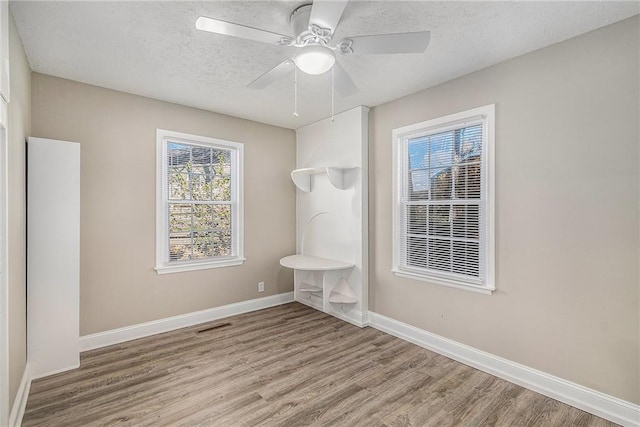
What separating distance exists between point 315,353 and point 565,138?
109 inches

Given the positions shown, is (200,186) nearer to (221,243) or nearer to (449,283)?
(221,243)

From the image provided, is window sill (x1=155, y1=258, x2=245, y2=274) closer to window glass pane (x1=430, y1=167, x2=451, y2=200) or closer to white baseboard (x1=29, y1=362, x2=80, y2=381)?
white baseboard (x1=29, y1=362, x2=80, y2=381)

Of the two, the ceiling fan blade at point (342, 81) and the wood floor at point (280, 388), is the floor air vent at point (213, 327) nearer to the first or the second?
the wood floor at point (280, 388)

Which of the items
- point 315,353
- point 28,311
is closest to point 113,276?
point 28,311

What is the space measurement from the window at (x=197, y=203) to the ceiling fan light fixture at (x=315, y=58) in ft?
7.54

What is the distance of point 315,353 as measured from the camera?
3.12m

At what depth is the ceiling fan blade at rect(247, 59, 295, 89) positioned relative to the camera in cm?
217

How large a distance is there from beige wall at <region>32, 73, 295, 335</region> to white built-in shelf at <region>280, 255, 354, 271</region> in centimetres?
69

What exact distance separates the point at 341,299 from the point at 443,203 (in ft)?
5.41

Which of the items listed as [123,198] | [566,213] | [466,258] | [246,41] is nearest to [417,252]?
[466,258]

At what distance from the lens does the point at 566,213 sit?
7.66 ft

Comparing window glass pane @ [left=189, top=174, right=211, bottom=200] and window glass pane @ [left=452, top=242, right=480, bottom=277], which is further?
window glass pane @ [left=189, top=174, right=211, bottom=200]

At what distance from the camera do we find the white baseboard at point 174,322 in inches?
126

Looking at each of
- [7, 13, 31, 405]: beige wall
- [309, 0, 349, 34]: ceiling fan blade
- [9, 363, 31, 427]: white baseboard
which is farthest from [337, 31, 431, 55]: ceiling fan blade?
[9, 363, 31, 427]: white baseboard
